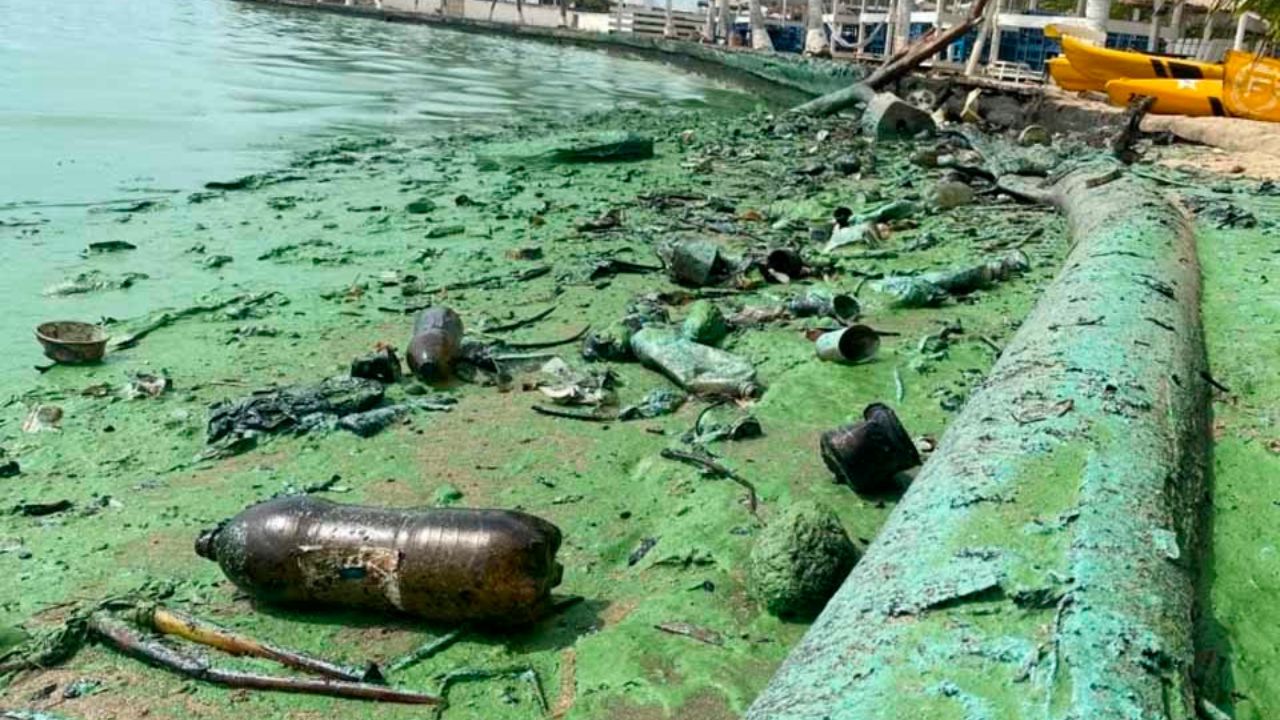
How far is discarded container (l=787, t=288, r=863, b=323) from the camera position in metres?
6.00

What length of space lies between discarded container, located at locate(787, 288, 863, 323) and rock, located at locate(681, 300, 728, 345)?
2.09 feet

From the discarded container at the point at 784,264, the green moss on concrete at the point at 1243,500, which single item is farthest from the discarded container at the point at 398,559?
the discarded container at the point at 784,264

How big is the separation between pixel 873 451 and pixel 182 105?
19.7 m

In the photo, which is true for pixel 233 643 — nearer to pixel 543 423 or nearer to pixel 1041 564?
pixel 543 423

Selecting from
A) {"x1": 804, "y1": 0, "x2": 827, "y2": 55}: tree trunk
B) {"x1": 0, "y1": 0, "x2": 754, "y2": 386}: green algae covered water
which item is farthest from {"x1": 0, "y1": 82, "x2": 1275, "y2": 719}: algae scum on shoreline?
{"x1": 804, "y1": 0, "x2": 827, "y2": 55}: tree trunk

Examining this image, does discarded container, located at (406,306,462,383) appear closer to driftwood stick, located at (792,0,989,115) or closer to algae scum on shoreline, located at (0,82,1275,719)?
algae scum on shoreline, located at (0,82,1275,719)

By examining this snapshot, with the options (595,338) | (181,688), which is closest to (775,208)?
(595,338)

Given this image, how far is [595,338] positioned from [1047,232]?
15.8 feet

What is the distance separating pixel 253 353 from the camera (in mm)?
5980

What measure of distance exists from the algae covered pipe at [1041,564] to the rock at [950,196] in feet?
19.8

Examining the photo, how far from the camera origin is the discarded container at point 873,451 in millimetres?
3686

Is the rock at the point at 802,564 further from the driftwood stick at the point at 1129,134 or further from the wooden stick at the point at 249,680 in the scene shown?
the driftwood stick at the point at 1129,134

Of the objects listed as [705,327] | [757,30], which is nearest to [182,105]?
[705,327]

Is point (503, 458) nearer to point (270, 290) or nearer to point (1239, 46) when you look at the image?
point (270, 290)
